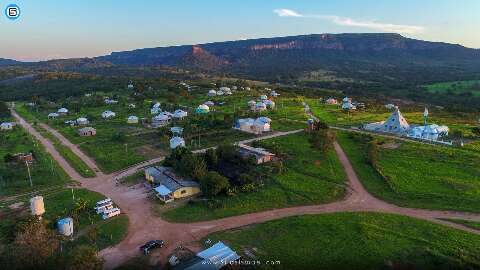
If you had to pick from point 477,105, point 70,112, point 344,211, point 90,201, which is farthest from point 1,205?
point 477,105

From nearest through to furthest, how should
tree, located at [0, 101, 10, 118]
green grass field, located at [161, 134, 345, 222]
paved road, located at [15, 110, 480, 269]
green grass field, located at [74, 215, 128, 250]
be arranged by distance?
paved road, located at [15, 110, 480, 269]
green grass field, located at [74, 215, 128, 250]
green grass field, located at [161, 134, 345, 222]
tree, located at [0, 101, 10, 118]

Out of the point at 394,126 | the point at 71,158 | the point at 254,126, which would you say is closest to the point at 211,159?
the point at 254,126

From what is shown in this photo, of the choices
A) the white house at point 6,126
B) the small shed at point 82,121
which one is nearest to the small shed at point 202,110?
the small shed at point 82,121

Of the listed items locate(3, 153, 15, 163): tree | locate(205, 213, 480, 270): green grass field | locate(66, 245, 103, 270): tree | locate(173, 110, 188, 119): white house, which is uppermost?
locate(66, 245, 103, 270): tree

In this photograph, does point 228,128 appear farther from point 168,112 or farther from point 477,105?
A: point 477,105

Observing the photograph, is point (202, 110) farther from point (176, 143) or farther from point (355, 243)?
point (355, 243)

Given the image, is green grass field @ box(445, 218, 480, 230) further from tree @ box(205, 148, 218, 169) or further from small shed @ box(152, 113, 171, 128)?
small shed @ box(152, 113, 171, 128)

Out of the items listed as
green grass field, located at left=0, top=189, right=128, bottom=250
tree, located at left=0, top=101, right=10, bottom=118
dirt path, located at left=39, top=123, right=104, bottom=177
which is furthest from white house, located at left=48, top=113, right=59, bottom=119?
green grass field, located at left=0, top=189, right=128, bottom=250

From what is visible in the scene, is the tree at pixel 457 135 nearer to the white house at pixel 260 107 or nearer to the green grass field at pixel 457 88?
the white house at pixel 260 107
